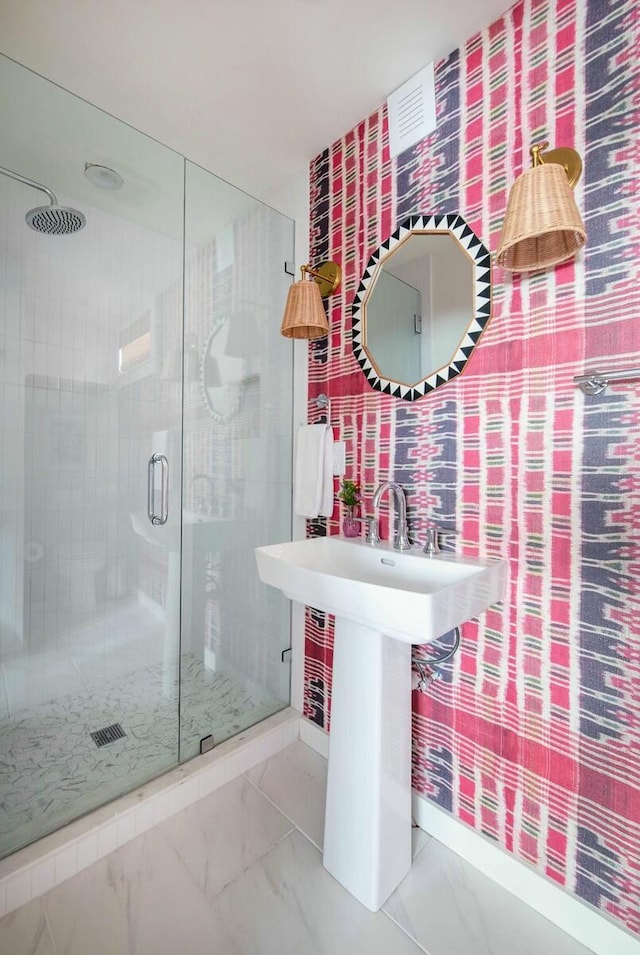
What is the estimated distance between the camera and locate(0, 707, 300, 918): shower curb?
118cm

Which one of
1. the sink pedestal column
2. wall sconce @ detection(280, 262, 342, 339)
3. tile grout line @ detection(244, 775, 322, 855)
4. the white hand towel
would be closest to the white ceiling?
wall sconce @ detection(280, 262, 342, 339)

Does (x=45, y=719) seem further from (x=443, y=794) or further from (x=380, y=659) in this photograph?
(x=443, y=794)

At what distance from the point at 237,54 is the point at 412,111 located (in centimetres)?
60

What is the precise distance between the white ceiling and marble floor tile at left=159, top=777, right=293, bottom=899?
8.32 ft

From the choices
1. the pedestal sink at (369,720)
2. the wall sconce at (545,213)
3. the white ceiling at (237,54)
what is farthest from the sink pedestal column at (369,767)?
the white ceiling at (237,54)

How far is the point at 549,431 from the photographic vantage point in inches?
44.9

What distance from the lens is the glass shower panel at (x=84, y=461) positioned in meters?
1.32

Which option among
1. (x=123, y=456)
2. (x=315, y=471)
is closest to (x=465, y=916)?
(x=315, y=471)

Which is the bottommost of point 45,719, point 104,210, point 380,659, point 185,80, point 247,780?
point 247,780

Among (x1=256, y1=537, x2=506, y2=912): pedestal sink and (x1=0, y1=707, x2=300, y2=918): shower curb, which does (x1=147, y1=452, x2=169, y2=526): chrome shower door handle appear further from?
(x1=0, y1=707, x2=300, y2=918): shower curb

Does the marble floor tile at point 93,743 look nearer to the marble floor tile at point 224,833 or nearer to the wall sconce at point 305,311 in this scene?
the marble floor tile at point 224,833

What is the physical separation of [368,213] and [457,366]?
761mm

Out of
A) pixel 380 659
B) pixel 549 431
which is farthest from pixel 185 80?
pixel 380 659

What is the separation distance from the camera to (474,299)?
129 cm
